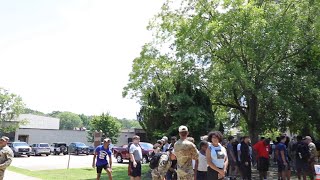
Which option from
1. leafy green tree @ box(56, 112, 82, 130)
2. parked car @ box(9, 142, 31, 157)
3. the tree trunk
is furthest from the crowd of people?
leafy green tree @ box(56, 112, 82, 130)

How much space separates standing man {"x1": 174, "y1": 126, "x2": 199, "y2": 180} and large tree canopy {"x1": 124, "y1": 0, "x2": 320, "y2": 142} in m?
10.2

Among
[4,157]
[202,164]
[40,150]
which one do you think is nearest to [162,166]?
[202,164]

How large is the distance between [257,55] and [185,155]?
37.9 feet

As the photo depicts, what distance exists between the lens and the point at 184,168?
22.9 feet

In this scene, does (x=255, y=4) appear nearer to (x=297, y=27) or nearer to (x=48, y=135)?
(x=297, y=27)

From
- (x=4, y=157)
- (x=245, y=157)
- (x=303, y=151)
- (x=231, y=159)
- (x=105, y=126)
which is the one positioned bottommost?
(x=231, y=159)

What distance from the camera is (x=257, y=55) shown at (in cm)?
1709

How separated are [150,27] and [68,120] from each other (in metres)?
155

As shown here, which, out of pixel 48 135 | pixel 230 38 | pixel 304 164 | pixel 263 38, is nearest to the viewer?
pixel 304 164

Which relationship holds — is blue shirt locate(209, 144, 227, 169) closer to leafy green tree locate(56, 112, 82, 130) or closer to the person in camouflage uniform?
the person in camouflage uniform

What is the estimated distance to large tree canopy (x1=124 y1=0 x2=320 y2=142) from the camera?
17.3 m

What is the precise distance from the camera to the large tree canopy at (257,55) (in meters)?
17.3

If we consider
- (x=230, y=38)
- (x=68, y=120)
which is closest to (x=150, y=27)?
(x=230, y=38)

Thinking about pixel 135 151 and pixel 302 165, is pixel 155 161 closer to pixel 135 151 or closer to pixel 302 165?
pixel 135 151
